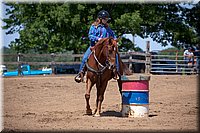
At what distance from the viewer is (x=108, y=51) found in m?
9.22

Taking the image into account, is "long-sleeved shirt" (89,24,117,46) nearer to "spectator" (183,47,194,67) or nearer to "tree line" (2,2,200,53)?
"spectator" (183,47,194,67)

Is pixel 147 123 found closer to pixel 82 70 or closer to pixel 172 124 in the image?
pixel 172 124

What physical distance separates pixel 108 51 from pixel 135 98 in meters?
1.12

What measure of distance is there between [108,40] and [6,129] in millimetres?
3003

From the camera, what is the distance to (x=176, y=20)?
3588cm

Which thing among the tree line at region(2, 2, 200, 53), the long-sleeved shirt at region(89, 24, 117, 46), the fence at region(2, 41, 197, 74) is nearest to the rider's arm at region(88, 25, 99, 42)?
the long-sleeved shirt at region(89, 24, 117, 46)

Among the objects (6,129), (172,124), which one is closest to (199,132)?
(172,124)

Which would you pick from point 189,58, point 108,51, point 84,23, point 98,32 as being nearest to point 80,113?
point 108,51

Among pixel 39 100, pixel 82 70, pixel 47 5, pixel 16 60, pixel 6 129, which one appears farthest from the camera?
pixel 47 5

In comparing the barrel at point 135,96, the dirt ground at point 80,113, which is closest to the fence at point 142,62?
the dirt ground at point 80,113

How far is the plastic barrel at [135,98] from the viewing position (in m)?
9.20

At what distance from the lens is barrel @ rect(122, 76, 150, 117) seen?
9180mm

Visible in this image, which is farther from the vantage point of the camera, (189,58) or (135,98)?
(189,58)

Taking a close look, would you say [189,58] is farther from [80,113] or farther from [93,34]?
[93,34]
